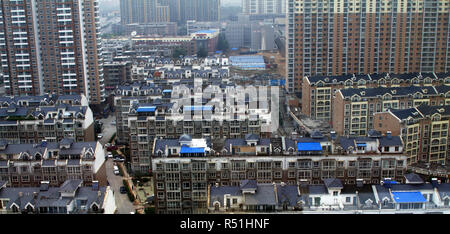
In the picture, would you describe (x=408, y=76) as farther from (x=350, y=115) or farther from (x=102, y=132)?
(x=102, y=132)

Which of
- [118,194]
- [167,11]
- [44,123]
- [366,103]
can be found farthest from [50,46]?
[167,11]

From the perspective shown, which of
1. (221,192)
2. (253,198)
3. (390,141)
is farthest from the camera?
(390,141)

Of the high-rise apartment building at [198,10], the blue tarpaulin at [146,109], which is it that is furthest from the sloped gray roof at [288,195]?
the high-rise apartment building at [198,10]

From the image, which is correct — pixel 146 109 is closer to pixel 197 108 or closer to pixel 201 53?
pixel 197 108

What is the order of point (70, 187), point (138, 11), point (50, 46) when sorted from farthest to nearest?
point (138, 11), point (50, 46), point (70, 187)
